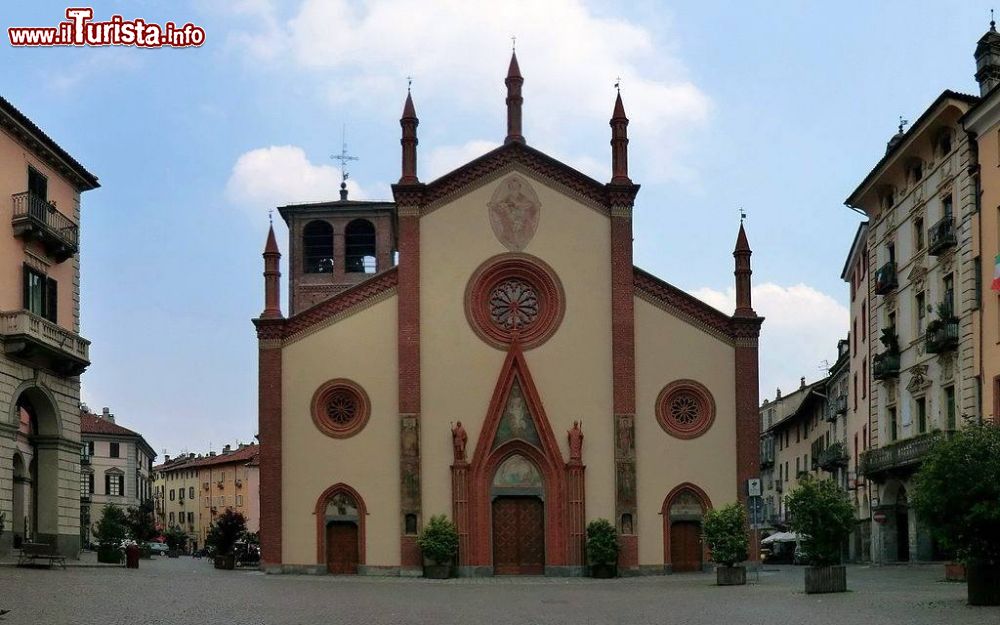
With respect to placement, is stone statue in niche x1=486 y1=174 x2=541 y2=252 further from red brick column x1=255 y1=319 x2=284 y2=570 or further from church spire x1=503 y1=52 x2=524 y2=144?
red brick column x1=255 y1=319 x2=284 y2=570

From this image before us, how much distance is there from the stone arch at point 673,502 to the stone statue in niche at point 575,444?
133 inches

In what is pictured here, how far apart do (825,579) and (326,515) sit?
65.8ft

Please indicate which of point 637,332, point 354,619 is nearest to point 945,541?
point 354,619

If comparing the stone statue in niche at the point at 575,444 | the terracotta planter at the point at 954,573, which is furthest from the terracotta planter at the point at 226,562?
the terracotta planter at the point at 954,573

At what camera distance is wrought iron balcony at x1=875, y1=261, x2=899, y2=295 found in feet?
155

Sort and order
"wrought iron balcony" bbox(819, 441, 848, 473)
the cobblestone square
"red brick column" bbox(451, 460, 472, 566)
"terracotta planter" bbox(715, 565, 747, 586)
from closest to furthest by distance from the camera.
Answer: the cobblestone square → "terracotta planter" bbox(715, 565, 747, 586) → "red brick column" bbox(451, 460, 472, 566) → "wrought iron balcony" bbox(819, 441, 848, 473)

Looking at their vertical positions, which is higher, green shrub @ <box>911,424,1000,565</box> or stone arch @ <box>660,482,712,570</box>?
green shrub @ <box>911,424,1000,565</box>

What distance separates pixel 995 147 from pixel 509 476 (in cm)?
1888

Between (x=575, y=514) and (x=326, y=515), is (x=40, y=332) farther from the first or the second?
(x=575, y=514)

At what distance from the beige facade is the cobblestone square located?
377cm

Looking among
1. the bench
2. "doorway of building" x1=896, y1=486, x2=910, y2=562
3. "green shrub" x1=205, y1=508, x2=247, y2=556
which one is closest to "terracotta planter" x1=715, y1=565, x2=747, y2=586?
"doorway of building" x1=896, y1=486, x2=910, y2=562

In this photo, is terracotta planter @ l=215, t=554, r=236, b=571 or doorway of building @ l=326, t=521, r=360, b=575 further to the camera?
terracotta planter @ l=215, t=554, r=236, b=571

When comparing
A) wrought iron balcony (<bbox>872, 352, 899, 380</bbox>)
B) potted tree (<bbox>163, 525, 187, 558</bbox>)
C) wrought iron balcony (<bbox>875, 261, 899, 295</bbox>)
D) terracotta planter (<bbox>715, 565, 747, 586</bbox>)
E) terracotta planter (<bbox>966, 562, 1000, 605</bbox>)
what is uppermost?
wrought iron balcony (<bbox>875, 261, 899, 295</bbox>)

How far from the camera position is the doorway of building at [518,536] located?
4388 centimetres
